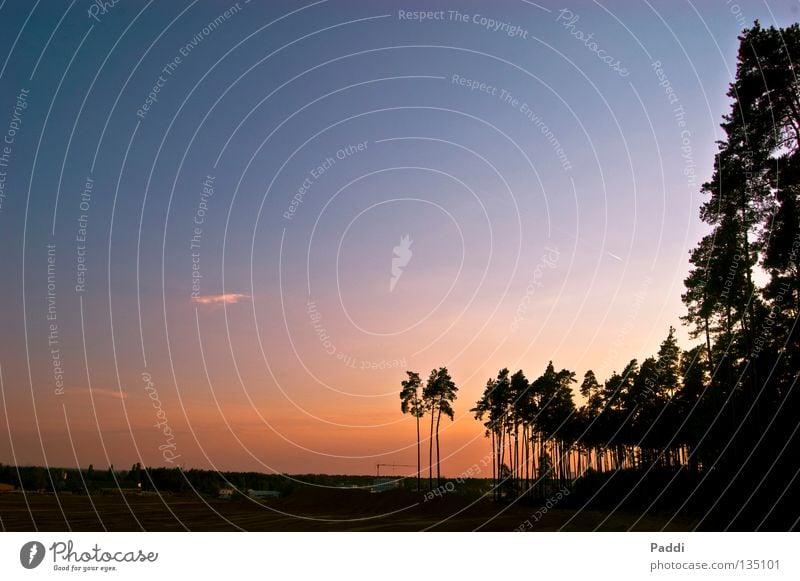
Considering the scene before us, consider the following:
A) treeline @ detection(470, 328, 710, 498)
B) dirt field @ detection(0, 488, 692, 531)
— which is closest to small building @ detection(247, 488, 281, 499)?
dirt field @ detection(0, 488, 692, 531)

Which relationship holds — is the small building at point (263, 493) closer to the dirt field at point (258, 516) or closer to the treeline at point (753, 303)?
the dirt field at point (258, 516)

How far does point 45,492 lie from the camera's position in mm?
35812

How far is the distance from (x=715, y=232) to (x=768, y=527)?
42.5 ft

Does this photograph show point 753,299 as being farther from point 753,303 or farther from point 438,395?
point 438,395

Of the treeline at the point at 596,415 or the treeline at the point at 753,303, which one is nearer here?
the treeline at the point at 753,303

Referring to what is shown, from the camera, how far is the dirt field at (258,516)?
2425cm

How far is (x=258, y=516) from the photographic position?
3038cm

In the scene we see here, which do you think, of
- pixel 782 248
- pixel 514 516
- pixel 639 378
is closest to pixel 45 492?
pixel 514 516

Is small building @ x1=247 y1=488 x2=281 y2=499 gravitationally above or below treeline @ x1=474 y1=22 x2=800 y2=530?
below

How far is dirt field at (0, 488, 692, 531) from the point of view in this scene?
24250mm

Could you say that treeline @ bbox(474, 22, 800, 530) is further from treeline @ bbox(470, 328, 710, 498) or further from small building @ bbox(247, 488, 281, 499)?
small building @ bbox(247, 488, 281, 499)

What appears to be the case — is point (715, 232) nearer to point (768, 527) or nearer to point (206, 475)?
point (768, 527)

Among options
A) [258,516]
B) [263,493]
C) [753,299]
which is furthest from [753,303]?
[263,493]

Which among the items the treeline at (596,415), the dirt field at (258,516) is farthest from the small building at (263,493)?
the treeline at (596,415)
